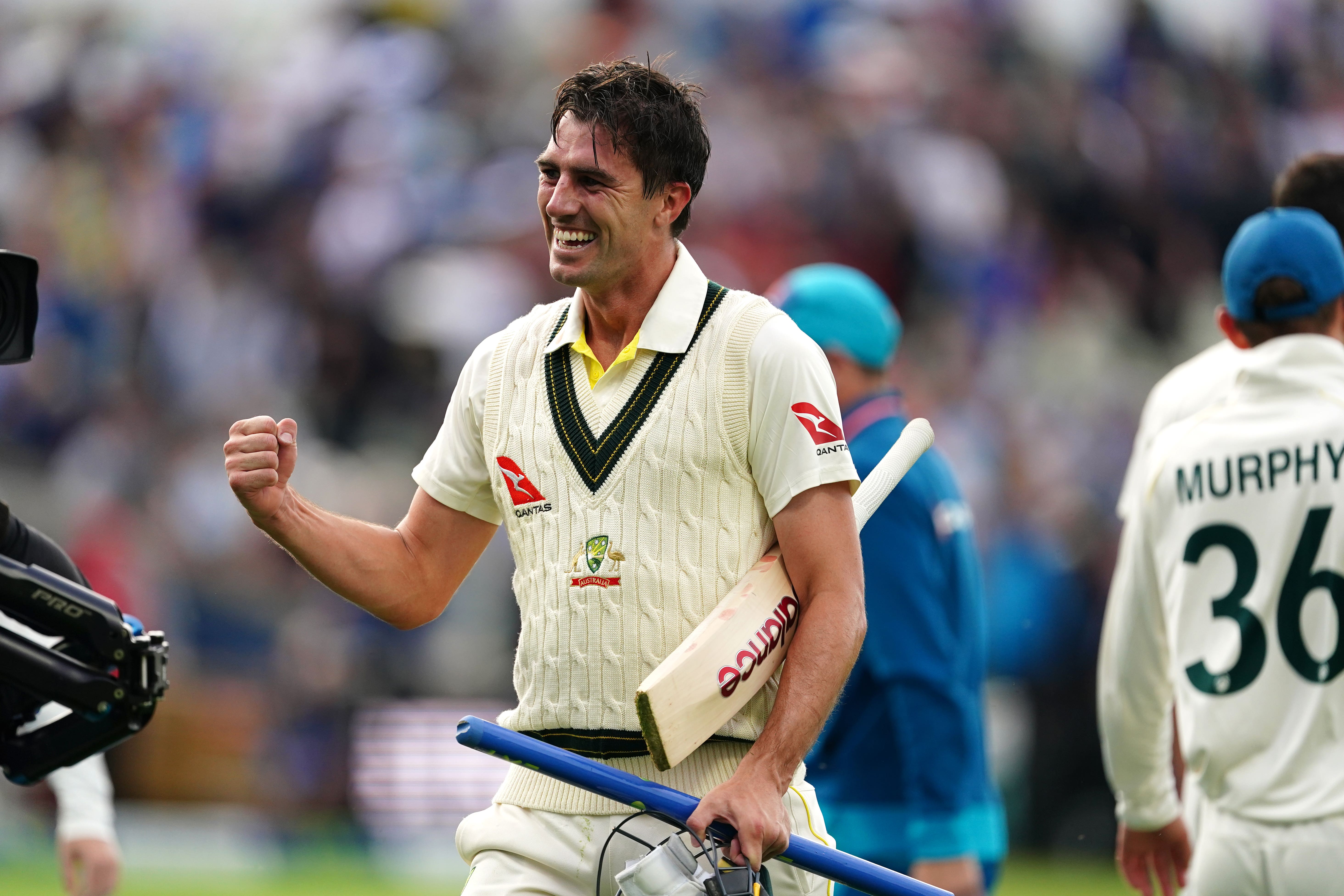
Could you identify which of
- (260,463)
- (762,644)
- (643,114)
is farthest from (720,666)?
(643,114)

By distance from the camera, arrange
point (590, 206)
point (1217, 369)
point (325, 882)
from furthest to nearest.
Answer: point (325, 882) → point (1217, 369) → point (590, 206)

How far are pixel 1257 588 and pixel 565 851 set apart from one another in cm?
199

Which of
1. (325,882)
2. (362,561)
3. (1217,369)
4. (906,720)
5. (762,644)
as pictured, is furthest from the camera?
(325,882)

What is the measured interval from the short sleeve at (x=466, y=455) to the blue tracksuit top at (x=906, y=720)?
149 centimetres

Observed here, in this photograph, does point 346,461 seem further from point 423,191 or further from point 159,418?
point 423,191

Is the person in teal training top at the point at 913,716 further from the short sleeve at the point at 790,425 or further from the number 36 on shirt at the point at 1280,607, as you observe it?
the short sleeve at the point at 790,425

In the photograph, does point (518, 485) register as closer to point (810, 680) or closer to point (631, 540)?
point (631, 540)

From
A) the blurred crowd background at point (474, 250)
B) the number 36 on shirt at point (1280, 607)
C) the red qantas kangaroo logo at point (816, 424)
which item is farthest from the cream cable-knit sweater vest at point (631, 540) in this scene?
the blurred crowd background at point (474, 250)

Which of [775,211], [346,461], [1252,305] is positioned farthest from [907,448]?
[775,211]

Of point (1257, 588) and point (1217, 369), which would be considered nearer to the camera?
point (1257, 588)

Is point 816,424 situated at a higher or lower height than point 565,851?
higher

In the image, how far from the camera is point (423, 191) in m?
13.1

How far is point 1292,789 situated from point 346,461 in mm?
8403

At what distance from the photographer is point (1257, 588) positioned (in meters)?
4.43
